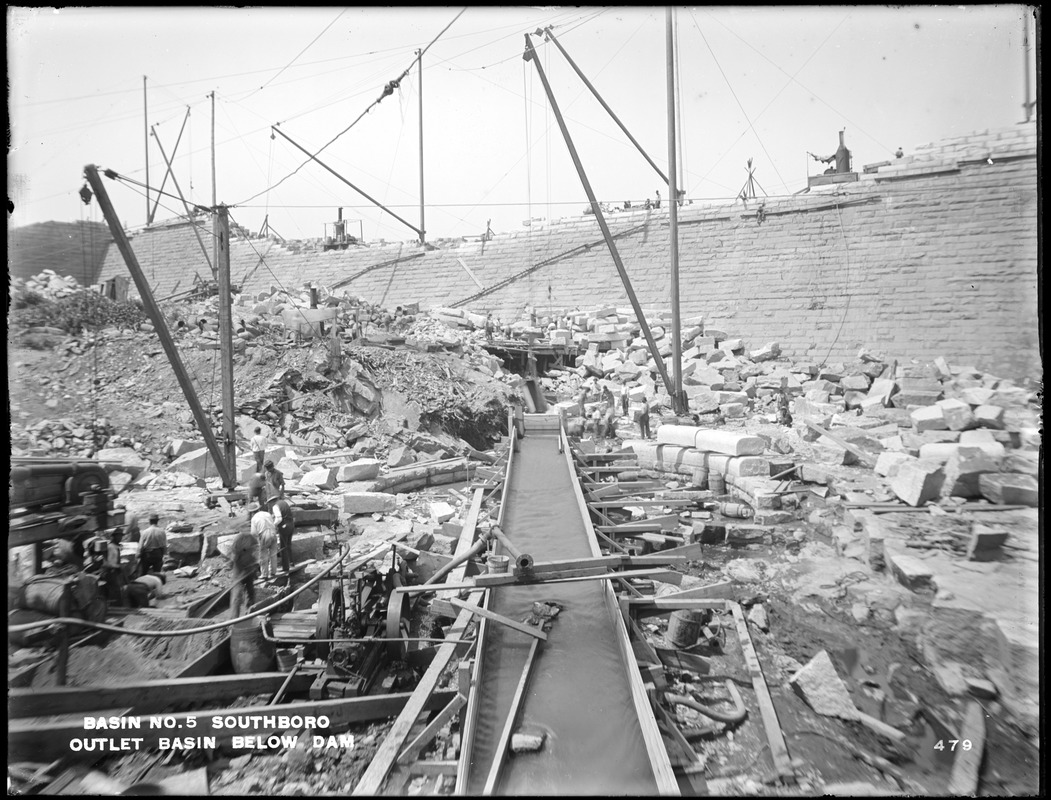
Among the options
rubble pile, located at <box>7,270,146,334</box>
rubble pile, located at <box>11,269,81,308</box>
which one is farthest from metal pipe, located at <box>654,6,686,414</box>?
rubble pile, located at <box>11,269,81,308</box>

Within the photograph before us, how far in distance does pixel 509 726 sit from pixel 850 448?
7.92 metres

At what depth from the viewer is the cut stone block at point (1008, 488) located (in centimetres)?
569

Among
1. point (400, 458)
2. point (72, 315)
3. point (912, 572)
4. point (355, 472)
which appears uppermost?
point (72, 315)

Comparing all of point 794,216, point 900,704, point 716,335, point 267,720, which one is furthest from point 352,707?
A: point 794,216

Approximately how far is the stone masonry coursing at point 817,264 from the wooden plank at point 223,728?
11.1 metres

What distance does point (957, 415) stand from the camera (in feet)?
25.2

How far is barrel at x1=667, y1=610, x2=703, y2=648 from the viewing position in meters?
4.80

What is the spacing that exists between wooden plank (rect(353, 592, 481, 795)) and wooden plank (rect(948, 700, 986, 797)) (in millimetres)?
2998

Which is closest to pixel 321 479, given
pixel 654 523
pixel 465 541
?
pixel 465 541

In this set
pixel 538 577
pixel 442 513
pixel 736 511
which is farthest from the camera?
pixel 736 511

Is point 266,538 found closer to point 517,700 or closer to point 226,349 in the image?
point 517,700

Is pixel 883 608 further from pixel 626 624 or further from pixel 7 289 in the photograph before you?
pixel 7 289

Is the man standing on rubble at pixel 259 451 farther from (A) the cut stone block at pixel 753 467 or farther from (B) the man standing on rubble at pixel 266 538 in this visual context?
(A) the cut stone block at pixel 753 467

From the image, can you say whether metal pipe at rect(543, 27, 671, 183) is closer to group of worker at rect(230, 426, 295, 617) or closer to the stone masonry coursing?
the stone masonry coursing
